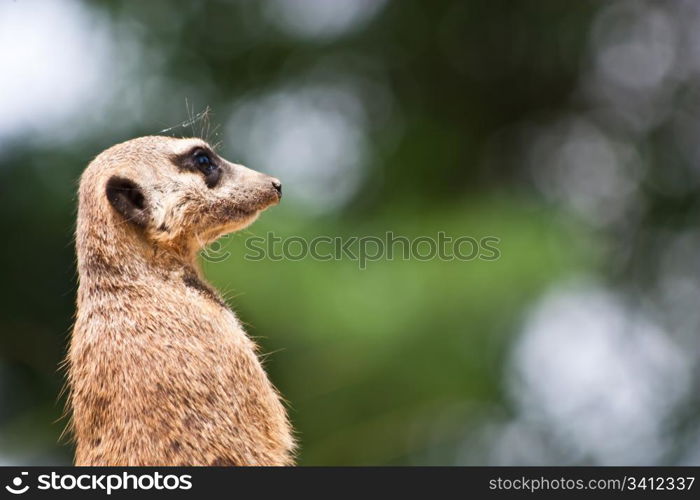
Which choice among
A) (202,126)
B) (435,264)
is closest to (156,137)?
(202,126)

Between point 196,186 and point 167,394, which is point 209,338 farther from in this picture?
point 196,186

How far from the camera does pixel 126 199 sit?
2.92m

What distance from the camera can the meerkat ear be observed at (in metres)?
2.91

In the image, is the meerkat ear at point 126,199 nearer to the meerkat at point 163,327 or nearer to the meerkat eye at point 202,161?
the meerkat at point 163,327

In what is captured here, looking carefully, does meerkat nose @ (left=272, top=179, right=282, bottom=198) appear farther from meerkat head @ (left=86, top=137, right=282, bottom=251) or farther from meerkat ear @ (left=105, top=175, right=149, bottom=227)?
meerkat ear @ (left=105, top=175, right=149, bottom=227)

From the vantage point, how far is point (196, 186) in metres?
2.99

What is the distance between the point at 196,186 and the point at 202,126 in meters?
0.60

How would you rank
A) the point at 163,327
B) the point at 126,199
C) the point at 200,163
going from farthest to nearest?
the point at 200,163
the point at 126,199
the point at 163,327

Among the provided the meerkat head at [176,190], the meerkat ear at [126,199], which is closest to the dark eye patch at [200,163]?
the meerkat head at [176,190]

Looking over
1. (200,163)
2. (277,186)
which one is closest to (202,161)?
(200,163)

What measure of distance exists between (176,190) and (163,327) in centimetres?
46

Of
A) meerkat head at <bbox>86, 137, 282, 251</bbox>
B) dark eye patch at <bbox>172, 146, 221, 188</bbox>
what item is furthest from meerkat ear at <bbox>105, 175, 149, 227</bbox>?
dark eye patch at <bbox>172, 146, 221, 188</bbox>

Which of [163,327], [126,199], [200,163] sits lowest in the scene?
[163,327]

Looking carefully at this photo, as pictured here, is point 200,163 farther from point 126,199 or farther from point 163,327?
point 163,327
